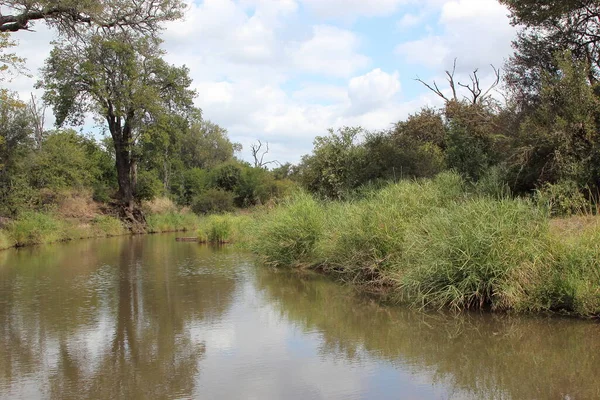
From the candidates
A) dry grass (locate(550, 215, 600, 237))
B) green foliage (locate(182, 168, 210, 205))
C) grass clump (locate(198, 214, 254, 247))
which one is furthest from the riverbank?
dry grass (locate(550, 215, 600, 237))

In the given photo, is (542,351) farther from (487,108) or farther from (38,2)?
(487,108)

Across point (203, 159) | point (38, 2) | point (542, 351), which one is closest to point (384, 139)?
point (38, 2)

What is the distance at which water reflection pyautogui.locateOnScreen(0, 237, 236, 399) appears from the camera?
6.84m

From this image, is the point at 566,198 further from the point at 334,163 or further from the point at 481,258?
the point at 334,163

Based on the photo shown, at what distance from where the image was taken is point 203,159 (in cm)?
6462

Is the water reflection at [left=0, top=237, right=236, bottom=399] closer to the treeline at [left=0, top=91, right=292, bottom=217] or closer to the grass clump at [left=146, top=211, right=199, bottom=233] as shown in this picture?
the treeline at [left=0, top=91, right=292, bottom=217]

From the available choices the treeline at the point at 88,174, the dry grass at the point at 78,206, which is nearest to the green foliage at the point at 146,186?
the treeline at the point at 88,174

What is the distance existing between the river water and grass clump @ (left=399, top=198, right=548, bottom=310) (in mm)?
425

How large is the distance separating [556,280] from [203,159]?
5813cm

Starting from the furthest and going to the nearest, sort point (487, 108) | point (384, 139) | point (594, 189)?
point (487, 108)
point (384, 139)
point (594, 189)

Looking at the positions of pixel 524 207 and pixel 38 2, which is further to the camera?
pixel 38 2

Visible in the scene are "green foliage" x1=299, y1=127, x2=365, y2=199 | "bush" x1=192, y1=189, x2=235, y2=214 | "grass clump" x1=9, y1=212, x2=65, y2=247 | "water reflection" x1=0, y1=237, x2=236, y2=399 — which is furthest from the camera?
"bush" x1=192, y1=189, x2=235, y2=214

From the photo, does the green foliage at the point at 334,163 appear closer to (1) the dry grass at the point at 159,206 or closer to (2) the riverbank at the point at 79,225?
(2) the riverbank at the point at 79,225

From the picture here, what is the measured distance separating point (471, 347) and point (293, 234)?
352 inches
